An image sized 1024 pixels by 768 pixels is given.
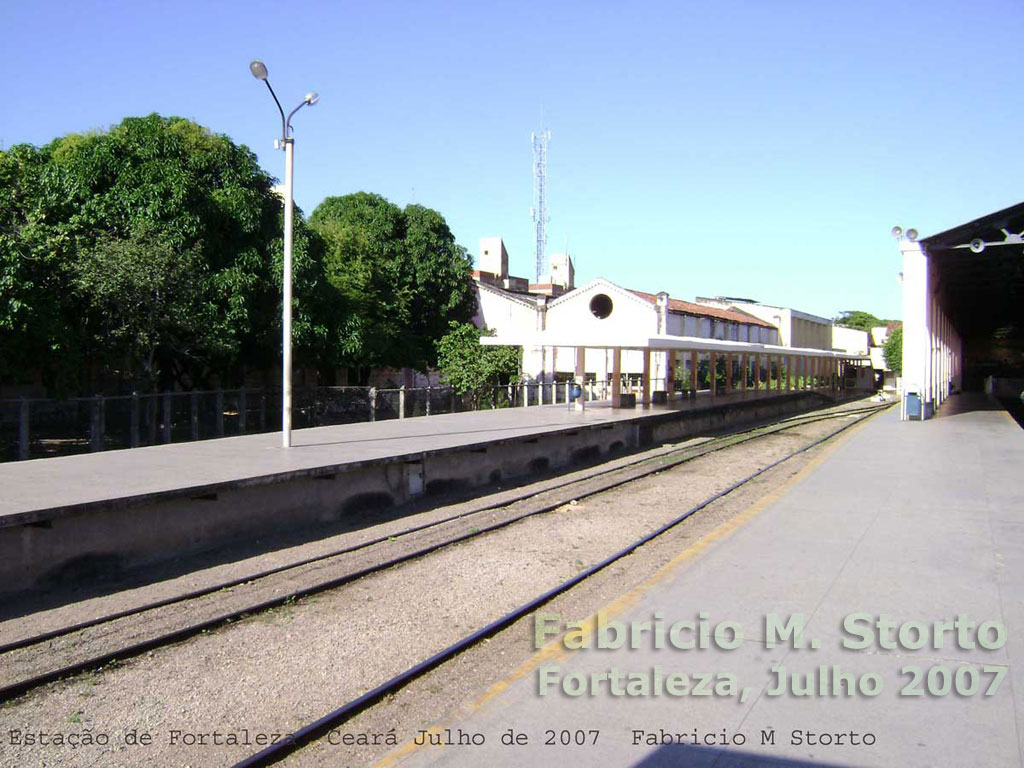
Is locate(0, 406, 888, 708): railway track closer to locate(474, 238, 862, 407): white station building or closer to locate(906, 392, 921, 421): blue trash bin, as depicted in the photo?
locate(906, 392, 921, 421): blue trash bin

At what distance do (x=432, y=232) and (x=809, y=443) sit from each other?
19.9 metres

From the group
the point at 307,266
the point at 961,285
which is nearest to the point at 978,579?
the point at 307,266

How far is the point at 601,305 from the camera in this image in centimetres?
4000

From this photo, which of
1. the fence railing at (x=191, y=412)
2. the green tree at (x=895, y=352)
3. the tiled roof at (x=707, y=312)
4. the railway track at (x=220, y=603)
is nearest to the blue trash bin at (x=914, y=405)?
the fence railing at (x=191, y=412)

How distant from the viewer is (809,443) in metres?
21.7

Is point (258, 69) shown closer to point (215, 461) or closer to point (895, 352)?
point (215, 461)

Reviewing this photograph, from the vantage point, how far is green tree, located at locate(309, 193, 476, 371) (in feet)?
103

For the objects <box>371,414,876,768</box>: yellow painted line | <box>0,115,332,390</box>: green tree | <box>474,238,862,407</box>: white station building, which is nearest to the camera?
<box>371,414,876,768</box>: yellow painted line

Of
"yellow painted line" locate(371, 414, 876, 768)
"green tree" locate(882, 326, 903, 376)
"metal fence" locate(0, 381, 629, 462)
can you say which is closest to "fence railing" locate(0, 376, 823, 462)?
"metal fence" locate(0, 381, 629, 462)

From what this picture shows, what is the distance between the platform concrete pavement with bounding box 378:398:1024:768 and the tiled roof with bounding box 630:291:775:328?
96.3 ft

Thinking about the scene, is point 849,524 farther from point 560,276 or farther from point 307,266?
point 560,276

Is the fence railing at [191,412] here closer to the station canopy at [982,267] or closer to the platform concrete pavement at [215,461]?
the platform concrete pavement at [215,461]

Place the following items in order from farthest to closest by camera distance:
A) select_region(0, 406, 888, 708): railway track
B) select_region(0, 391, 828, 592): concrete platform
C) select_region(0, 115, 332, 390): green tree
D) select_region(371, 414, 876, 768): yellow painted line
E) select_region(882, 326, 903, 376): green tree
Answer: select_region(882, 326, 903, 376): green tree, select_region(0, 115, 332, 390): green tree, select_region(0, 391, 828, 592): concrete platform, select_region(0, 406, 888, 708): railway track, select_region(371, 414, 876, 768): yellow painted line

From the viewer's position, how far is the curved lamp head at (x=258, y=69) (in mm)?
10883
